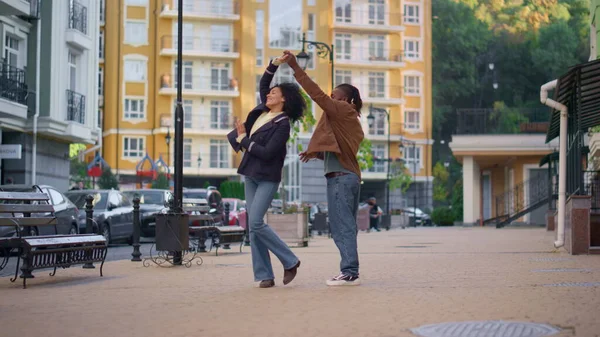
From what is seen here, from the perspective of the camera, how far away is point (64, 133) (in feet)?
117

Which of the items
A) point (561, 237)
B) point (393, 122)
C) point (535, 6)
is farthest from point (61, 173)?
point (535, 6)

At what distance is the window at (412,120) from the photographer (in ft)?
279

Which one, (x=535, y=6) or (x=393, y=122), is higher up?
(x=535, y=6)

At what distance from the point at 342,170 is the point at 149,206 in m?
20.9

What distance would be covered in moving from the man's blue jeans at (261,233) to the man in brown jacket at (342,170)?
474 millimetres

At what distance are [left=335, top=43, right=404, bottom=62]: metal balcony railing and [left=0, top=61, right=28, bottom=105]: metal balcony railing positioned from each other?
163ft

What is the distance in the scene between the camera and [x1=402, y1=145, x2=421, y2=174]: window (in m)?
84.4

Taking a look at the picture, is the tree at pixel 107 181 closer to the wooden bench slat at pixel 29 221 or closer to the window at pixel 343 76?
the window at pixel 343 76

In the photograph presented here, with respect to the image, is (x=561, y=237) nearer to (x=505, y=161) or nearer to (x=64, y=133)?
(x=64, y=133)

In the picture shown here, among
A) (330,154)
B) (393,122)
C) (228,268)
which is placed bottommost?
(228,268)

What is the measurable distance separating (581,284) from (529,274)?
1648 mm

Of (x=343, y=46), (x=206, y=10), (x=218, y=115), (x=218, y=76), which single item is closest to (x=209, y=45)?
(x=218, y=76)

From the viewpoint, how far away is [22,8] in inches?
1264

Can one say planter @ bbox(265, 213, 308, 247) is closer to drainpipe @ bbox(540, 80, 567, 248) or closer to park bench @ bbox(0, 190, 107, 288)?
drainpipe @ bbox(540, 80, 567, 248)
